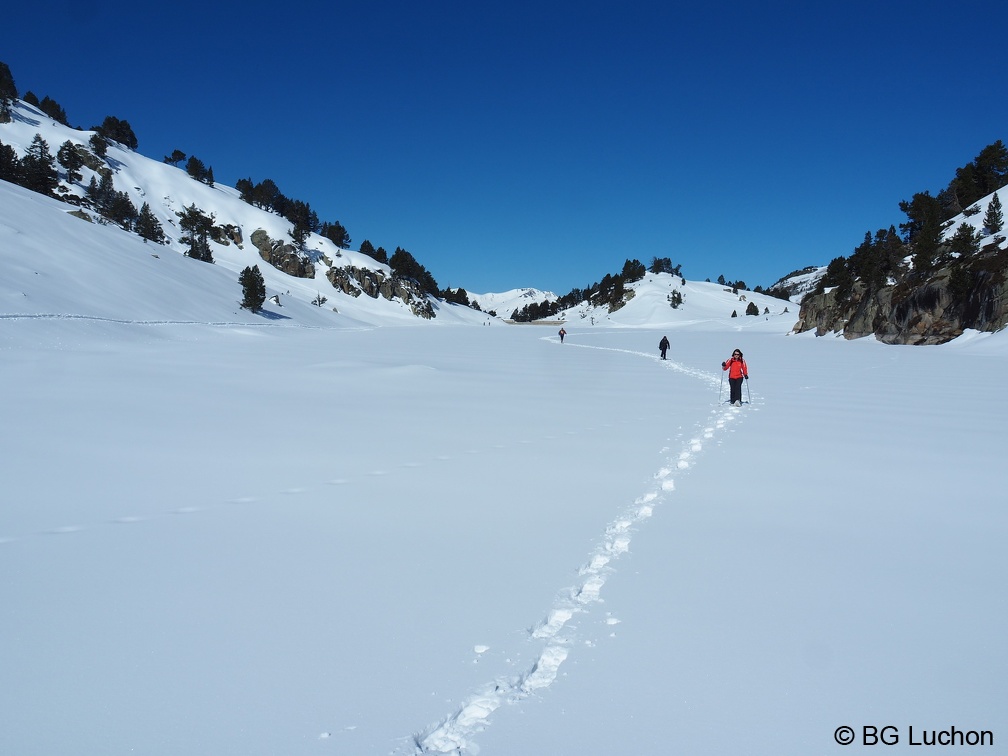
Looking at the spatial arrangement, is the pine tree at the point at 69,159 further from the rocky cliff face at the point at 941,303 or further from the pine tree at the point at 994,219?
the pine tree at the point at 994,219

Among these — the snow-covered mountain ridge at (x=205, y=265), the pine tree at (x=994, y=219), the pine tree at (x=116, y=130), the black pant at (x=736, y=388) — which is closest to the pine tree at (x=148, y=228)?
the snow-covered mountain ridge at (x=205, y=265)

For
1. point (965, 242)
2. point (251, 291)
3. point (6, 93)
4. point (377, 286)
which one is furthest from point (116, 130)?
point (965, 242)

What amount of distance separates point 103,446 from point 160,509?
340 cm

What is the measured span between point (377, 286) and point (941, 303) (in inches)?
4119

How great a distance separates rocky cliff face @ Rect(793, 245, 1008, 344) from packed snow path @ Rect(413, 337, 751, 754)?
140ft

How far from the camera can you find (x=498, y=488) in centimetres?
705

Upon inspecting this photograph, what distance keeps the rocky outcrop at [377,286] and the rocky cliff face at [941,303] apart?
3530 inches

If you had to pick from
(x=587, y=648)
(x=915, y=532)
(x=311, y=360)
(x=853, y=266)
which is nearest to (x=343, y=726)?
(x=587, y=648)

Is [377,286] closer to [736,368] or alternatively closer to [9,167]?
[9,167]

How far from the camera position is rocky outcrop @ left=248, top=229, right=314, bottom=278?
384ft

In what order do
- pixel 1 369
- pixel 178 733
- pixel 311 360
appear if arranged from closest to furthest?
pixel 178 733
pixel 1 369
pixel 311 360

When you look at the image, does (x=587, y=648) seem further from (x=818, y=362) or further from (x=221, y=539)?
(x=818, y=362)

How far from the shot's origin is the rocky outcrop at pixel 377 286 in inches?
4759

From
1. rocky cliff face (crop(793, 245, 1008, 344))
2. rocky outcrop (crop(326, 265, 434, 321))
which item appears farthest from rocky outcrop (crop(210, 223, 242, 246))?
rocky cliff face (crop(793, 245, 1008, 344))
